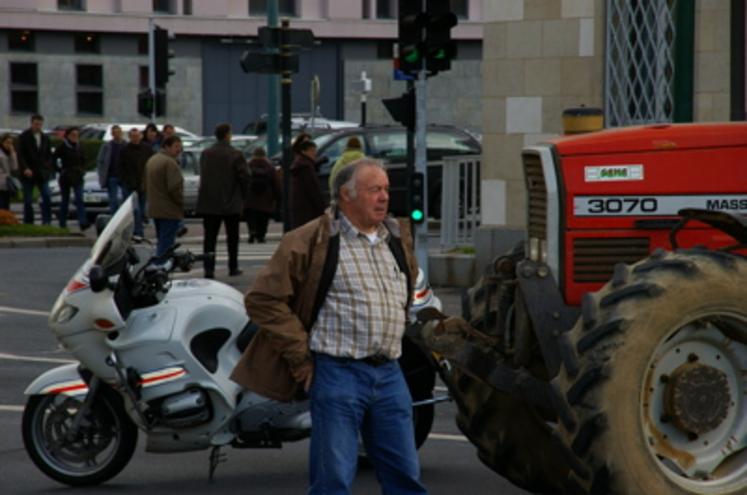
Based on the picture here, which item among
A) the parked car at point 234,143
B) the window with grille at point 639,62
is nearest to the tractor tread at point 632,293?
the window with grille at point 639,62

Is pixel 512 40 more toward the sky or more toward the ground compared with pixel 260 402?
more toward the sky

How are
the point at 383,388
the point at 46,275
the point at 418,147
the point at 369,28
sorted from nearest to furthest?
the point at 383,388, the point at 418,147, the point at 46,275, the point at 369,28

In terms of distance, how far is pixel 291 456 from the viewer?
9820 mm

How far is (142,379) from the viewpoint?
8750mm

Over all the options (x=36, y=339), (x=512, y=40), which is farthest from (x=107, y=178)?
(x=36, y=339)

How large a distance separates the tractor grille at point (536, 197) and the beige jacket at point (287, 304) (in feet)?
5.32

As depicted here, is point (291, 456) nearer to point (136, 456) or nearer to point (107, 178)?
point (136, 456)

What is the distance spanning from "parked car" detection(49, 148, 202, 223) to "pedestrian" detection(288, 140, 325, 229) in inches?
422

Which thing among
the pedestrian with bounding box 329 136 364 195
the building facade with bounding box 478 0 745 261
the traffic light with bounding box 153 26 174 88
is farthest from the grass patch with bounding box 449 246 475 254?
the traffic light with bounding box 153 26 174 88

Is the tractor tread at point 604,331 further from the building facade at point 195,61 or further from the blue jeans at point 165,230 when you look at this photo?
the building facade at point 195,61

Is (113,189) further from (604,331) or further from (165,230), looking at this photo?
(604,331)

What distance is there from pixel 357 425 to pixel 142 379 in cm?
214

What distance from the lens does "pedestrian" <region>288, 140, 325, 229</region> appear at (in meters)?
20.8

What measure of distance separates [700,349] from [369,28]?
58.5m
